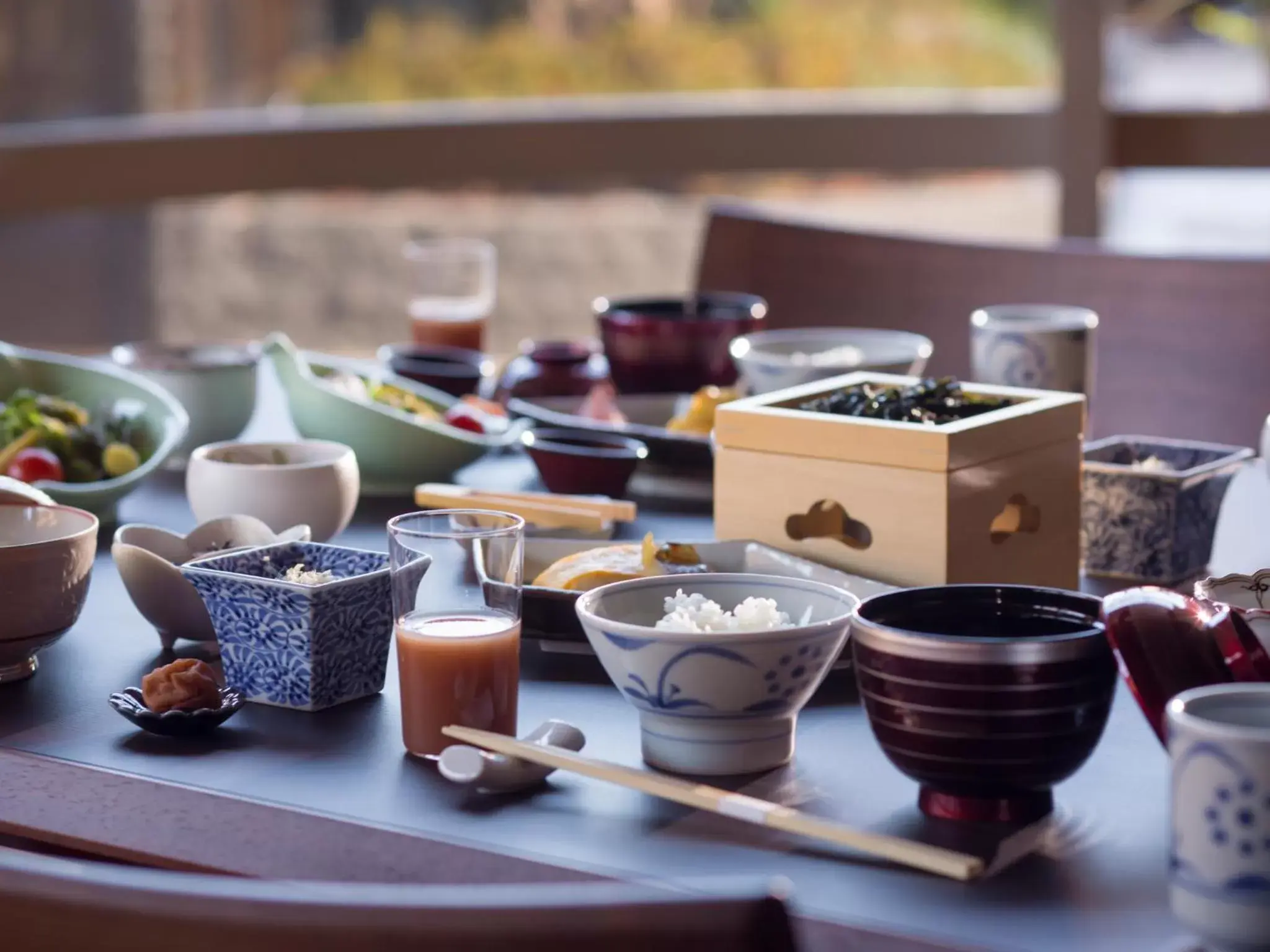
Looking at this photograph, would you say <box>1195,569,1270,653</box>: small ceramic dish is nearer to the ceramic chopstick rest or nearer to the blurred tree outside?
the ceramic chopstick rest

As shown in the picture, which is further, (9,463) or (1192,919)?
(9,463)

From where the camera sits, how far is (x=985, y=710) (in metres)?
0.81

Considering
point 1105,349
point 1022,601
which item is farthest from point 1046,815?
point 1105,349

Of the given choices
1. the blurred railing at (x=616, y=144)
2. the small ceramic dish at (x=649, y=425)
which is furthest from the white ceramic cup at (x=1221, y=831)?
the blurred railing at (x=616, y=144)

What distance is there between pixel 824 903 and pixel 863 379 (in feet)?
2.14

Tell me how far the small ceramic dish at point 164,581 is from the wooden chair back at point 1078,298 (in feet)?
4.04

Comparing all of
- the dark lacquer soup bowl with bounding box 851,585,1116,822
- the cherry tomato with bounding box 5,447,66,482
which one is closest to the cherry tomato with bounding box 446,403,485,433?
the cherry tomato with bounding box 5,447,66,482

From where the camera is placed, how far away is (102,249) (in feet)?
11.6

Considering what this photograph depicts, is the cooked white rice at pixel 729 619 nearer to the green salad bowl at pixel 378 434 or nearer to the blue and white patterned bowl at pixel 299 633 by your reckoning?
the blue and white patterned bowl at pixel 299 633

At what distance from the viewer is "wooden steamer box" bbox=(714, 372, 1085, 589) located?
1.13m

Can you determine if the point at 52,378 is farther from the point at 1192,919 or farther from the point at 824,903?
the point at 1192,919

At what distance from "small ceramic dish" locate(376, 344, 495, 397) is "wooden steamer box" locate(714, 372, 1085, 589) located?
72 cm

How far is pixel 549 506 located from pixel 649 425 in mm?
373

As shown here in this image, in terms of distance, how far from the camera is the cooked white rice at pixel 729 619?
0.91m
